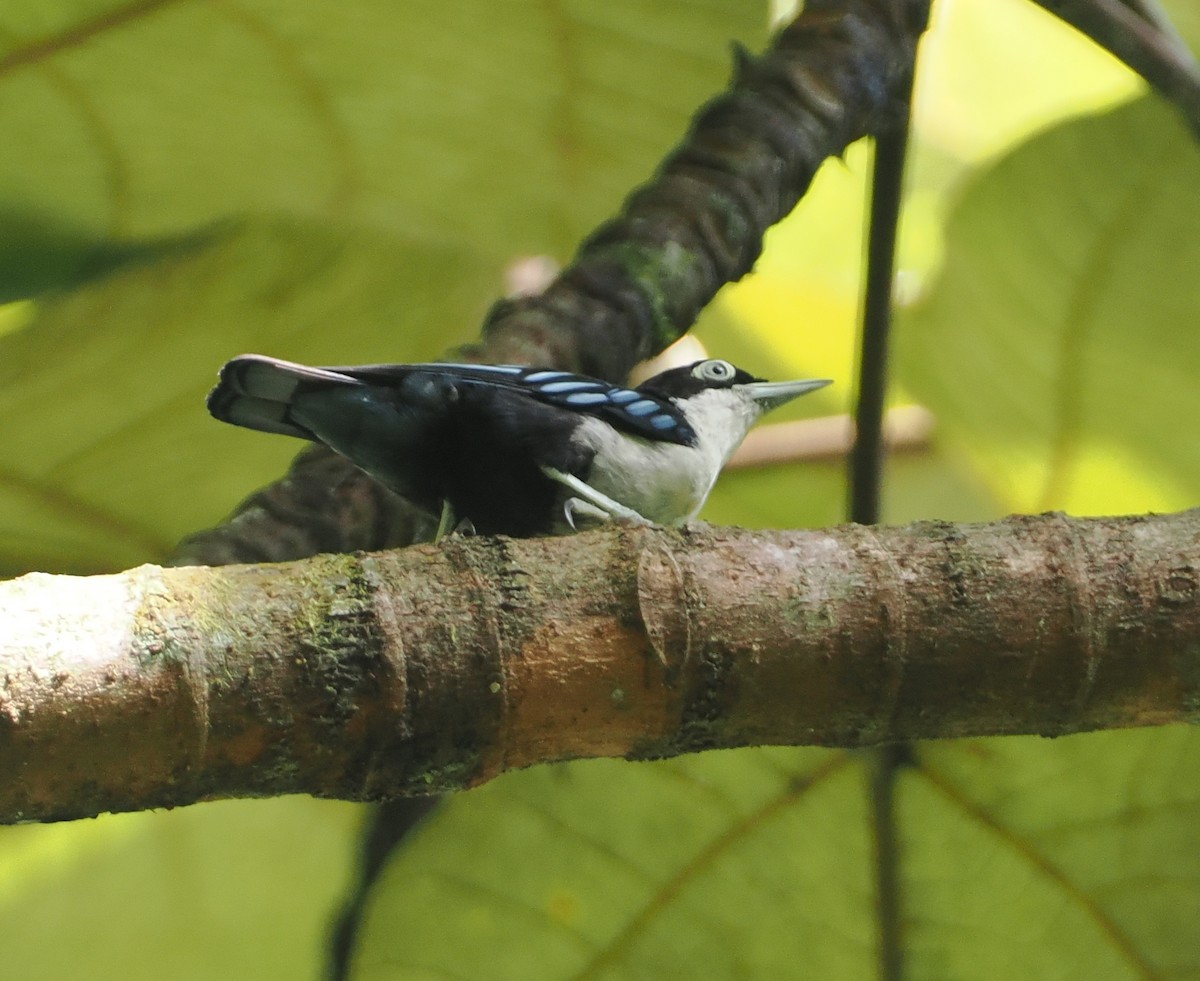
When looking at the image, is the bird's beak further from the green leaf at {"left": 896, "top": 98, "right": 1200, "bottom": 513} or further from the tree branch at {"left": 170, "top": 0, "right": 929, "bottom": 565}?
the green leaf at {"left": 896, "top": 98, "right": 1200, "bottom": 513}

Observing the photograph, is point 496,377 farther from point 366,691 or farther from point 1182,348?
point 1182,348

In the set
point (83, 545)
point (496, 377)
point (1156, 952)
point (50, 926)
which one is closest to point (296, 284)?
point (83, 545)

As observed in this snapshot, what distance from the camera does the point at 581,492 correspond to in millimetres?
1739

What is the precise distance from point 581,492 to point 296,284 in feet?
2.79

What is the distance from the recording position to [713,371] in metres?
2.25

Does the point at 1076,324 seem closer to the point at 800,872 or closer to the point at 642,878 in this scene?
the point at 800,872

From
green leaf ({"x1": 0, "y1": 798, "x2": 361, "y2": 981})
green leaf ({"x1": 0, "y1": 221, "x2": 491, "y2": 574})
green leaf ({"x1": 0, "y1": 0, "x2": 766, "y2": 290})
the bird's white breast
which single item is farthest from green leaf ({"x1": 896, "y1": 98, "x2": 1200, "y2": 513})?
green leaf ({"x1": 0, "y1": 798, "x2": 361, "y2": 981})

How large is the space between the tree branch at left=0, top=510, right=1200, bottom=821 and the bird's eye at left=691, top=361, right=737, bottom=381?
1007 millimetres

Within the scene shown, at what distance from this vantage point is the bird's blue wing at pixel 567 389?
1.74m

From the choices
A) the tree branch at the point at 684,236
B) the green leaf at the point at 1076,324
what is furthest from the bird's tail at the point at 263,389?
the green leaf at the point at 1076,324

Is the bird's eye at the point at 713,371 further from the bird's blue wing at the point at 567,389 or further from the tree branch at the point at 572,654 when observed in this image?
the tree branch at the point at 572,654

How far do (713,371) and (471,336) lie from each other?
608 millimetres

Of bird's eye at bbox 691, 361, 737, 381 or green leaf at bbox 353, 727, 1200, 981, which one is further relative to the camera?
bird's eye at bbox 691, 361, 737, 381

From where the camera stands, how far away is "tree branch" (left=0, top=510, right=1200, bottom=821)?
3.30 ft
